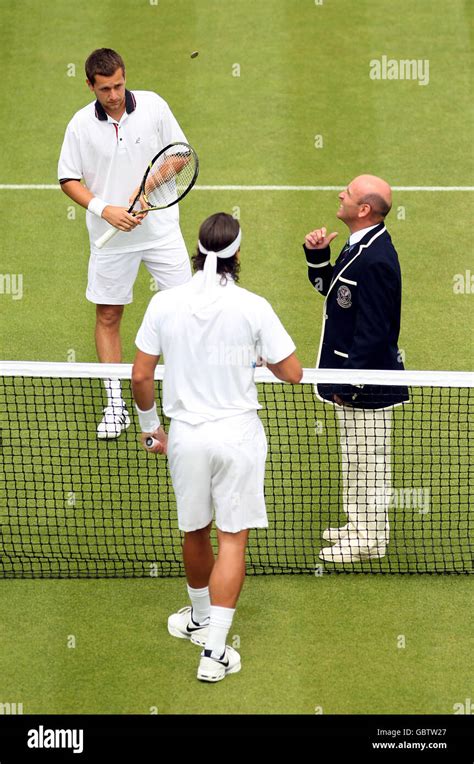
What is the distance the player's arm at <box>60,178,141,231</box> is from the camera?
9.46 meters

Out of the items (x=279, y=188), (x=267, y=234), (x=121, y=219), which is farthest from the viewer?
(x=279, y=188)

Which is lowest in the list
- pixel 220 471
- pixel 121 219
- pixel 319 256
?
pixel 220 471

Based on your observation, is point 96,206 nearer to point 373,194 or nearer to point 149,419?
point 373,194

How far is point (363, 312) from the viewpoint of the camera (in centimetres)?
839

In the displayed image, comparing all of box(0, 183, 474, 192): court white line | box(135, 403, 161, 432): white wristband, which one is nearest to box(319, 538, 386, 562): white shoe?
box(135, 403, 161, 432): white wristband

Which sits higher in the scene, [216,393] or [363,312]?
[363,312]

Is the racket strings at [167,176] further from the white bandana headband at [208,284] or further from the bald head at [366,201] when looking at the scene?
the white bandana headband at [208,284]

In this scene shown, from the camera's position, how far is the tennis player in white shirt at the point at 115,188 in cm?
964

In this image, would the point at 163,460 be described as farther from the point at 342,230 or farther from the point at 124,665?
the point at 342,230

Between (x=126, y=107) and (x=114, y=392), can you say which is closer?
(x=126, y=107)

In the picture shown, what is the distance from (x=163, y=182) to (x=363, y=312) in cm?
216

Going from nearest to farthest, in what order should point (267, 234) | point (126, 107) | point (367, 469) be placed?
point (367, 469), point (126, 107), point (267, 234)

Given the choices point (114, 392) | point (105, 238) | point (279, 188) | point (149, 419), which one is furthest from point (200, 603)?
point (279, 188)

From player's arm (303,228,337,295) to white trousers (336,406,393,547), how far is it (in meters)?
0.88
